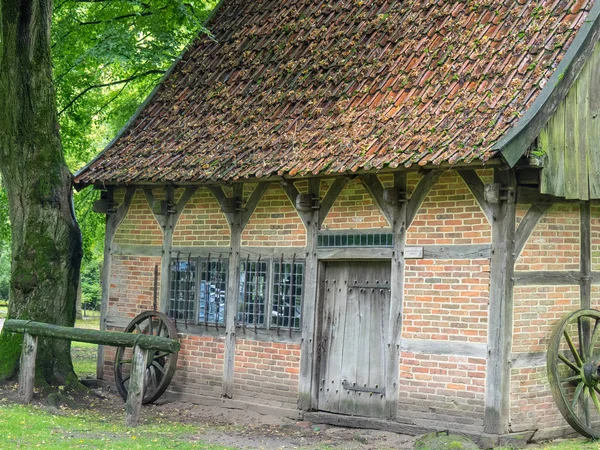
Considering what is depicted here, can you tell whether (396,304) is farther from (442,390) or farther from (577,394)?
(577,394)

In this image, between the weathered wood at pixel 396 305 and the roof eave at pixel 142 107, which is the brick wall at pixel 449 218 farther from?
the roof eave at pixel 142 107

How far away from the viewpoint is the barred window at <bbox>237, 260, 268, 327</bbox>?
13188mm

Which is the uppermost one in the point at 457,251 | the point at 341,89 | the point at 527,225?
the point at 341,89

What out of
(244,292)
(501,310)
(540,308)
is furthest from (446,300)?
(244,292)

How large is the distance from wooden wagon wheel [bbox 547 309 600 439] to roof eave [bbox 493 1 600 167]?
2291mm

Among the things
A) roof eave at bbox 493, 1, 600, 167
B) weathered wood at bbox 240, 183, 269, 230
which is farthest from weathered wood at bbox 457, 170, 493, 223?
weathered wood at bbox 240, 183, 269, 230

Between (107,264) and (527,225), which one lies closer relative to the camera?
(527,225)

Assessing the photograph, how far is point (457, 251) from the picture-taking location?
36.1 ft

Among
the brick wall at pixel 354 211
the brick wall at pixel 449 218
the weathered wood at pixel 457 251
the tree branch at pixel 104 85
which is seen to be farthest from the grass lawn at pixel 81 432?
the tree branch at pixel 104 85

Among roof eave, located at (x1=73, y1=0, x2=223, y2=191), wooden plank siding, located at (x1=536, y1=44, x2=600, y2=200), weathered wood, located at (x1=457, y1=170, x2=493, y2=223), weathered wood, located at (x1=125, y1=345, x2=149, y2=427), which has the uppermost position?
roof eave, located at (x1=73, y1=0, x2=223, y2=191)

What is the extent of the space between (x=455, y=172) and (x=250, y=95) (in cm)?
436

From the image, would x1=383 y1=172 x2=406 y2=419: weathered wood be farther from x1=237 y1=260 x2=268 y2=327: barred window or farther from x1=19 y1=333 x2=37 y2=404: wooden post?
x1=19 y1=333 x2=37 y2=404: wooden post

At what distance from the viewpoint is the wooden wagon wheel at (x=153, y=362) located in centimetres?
1350

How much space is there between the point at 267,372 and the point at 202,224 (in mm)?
2510
